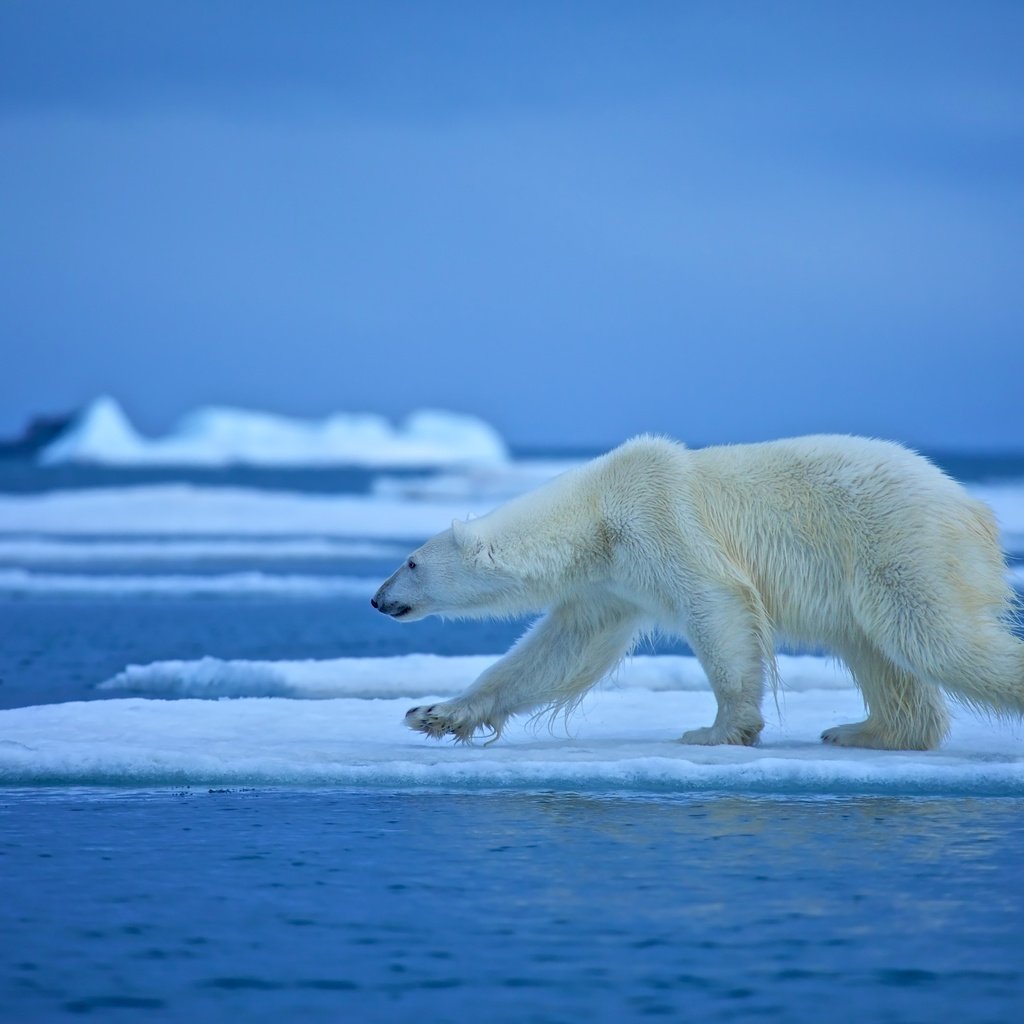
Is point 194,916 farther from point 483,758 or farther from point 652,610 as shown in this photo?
point 652,610

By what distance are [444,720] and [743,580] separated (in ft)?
4.54

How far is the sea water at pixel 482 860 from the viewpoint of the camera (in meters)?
3.34

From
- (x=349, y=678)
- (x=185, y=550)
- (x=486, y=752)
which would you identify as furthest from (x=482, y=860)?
(x=185, y=550)

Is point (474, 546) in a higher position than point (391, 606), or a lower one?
higher

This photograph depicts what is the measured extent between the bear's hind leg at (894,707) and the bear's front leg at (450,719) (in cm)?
149

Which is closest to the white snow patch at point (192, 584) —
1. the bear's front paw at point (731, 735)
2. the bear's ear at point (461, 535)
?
the bear's ear at point (461, 535)

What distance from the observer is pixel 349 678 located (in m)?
8.95

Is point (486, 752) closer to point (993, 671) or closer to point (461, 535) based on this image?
point (461, 535)

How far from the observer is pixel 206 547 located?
22.5m

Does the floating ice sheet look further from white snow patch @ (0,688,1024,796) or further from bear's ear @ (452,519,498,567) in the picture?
bear's ear @ (452,519,498,567)

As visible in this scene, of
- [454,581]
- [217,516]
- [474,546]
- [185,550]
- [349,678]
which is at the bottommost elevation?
[349,678]

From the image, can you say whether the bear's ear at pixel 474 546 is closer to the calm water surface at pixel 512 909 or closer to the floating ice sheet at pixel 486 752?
the floating ice sheet at pixel 486 752

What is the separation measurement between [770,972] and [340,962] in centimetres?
97

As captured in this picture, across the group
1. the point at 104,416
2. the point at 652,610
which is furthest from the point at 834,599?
the point at 104,416
